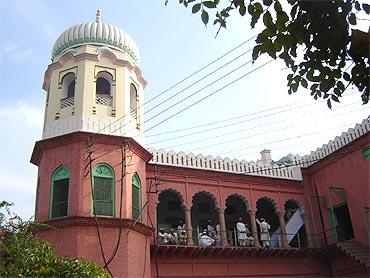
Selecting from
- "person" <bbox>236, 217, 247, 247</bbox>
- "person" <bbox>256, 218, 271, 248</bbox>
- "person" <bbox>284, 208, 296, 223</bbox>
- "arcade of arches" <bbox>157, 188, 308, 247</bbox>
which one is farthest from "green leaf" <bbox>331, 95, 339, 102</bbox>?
"person" <bbox>284, 208, 296, 223</bbox>

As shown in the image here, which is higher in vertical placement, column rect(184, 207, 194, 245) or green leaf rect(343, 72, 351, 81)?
column rect(184, 207, 194, 245)

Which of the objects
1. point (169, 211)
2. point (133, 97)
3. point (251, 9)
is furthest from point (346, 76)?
point (169, 211)

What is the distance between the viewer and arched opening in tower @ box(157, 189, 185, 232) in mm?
16272

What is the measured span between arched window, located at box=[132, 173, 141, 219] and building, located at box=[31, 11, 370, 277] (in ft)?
0.14

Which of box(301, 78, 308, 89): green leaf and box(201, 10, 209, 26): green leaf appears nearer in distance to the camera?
box(201, 10, 209, 26): green leaf

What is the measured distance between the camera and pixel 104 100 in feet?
45.3

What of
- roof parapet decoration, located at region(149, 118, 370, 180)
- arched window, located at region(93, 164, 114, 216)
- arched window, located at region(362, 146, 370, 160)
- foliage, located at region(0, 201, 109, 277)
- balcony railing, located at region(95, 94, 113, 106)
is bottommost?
foliage, located at region(0, 201, 109, 277)

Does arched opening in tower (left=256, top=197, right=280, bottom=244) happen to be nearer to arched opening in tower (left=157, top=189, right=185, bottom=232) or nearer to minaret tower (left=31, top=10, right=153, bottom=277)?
arched opening in tower (left=157, top=189, right=185, bottom=232)

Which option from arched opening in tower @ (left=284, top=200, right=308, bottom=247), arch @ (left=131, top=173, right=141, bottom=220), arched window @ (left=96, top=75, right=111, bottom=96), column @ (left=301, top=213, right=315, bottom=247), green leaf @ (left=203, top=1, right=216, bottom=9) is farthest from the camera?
arched opening in tower @ (left=284, top=200, right=308, bottom=247)

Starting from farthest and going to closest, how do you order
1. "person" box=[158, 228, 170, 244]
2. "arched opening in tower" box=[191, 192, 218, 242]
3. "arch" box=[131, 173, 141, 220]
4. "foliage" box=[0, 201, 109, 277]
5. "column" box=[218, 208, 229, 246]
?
1. "arched opening in tower" box=[191, 192, 218, 242]
2. "column" box=[218, 208, 229, 246]
3. "person" box=[158, 228, 170, 244]
4. "arch" box=[131, 173, 141, 220]
5. "foliage" box=[0, 201, 109, 277]

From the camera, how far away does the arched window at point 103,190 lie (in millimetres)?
12367

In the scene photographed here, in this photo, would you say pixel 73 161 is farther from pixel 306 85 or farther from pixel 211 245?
pixel 306 85

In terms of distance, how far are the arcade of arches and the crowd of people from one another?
0.57 feet

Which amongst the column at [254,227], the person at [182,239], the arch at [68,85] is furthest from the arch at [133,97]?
the column at [254,227]
